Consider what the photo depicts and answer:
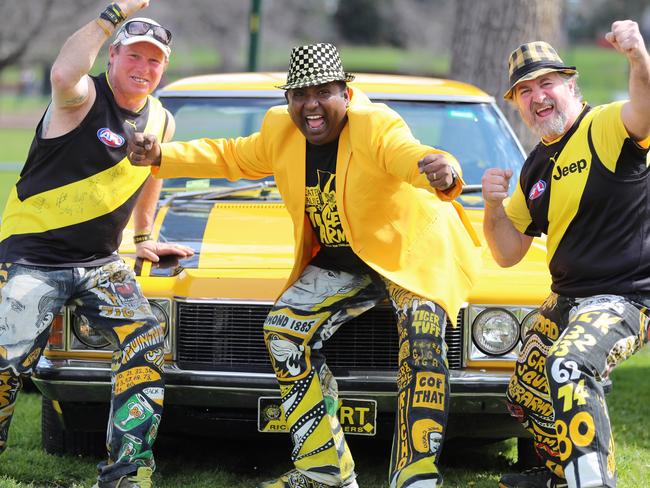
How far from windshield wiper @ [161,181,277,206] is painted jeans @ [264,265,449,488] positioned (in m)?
1.10

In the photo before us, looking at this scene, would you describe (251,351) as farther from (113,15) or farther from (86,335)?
Result: (113,15)

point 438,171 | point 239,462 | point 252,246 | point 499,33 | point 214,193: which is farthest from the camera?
point 499,33

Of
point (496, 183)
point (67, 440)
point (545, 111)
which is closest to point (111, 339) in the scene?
point (67, 440)

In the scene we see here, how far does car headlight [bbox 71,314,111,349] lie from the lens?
4.72m

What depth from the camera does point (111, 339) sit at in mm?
4512

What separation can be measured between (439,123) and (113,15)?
2330mm

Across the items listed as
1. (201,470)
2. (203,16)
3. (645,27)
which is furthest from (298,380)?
(645,27)

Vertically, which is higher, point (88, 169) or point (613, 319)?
point (88, 169)

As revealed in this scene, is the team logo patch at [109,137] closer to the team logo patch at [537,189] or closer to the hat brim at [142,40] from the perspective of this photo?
the hat brim at [142,40]

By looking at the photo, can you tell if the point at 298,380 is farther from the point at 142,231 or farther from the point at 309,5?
the point at 309,5

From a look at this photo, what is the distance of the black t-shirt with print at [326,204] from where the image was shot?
446 cm

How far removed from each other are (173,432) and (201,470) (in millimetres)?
357

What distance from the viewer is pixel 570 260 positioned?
4.13m

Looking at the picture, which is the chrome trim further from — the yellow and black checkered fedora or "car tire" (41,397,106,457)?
"car tire" (41,397,106,457)
